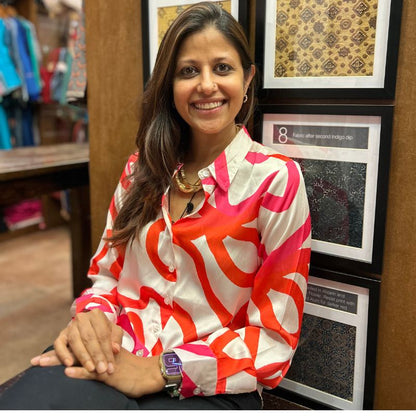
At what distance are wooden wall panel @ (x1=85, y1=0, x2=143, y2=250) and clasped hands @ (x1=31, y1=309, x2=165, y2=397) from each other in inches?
29.2

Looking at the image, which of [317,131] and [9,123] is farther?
[9,123]

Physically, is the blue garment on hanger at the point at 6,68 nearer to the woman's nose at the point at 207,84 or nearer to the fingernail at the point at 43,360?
the woman's nose at the point at 207,84

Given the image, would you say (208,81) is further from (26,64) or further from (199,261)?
(26,64)

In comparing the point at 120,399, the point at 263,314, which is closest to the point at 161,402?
the point at 120,399

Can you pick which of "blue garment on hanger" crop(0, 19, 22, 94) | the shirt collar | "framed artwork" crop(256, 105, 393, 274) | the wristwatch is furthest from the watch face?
"blue garment on hanger" crop(0, 19, 22, 94)

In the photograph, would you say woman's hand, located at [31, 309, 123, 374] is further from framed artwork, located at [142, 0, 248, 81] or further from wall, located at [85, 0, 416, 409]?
framed artwork, located at [142, 0, 248, 81]

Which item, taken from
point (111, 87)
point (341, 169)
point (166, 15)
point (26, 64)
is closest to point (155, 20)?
point (166, 15)

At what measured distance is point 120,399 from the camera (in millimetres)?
940

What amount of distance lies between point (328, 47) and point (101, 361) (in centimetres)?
90

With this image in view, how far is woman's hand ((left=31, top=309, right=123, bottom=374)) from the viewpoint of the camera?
97cm

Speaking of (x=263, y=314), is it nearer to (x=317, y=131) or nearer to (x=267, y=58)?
(x=317, y=131)

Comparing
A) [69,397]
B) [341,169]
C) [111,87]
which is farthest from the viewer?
[111,87]

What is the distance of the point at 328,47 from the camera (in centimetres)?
118

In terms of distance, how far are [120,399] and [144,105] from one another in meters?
0.73
